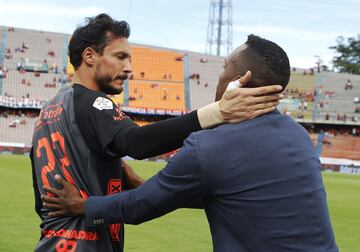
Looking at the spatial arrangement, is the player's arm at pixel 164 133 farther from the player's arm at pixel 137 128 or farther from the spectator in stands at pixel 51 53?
the spectator in stands at pixel 51 53

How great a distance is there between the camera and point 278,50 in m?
2.43

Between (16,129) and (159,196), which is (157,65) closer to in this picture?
(16,129)

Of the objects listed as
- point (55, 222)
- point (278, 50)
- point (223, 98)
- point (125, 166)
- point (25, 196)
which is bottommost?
point (25, 196)

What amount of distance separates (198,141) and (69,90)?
1073mm

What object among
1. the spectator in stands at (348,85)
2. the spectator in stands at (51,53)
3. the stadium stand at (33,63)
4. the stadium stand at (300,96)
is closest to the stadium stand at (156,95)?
the stadium stand at (33,63)

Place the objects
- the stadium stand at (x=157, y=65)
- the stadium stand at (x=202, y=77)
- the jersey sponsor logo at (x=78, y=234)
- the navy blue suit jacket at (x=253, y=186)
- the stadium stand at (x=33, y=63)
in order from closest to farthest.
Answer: the navy blue suit jacket at (x=253, y=186), the jersey sponsor logo at (x=78, y=234), the stadium stand at (x=33, y=63), the stadium stand at (x=202, y=77), the stadium stand at (x=157, y=65)

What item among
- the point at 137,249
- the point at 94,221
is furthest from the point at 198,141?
the point at 137,249

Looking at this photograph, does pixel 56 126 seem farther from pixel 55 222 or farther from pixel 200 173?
pixel 200 173

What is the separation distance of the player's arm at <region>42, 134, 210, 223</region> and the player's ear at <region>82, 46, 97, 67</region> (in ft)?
2.55

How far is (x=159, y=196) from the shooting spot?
239cm

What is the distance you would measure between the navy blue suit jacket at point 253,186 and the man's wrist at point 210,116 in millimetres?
198

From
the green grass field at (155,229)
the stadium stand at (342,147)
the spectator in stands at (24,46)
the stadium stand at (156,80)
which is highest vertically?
the spectator in stands at (24,46)

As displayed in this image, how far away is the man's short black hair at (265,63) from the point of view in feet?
7.89

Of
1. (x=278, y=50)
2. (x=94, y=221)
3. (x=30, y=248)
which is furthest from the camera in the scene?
(x=30, y=248)
